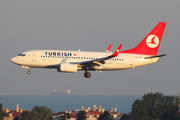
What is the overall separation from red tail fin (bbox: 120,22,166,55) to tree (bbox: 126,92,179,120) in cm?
1333

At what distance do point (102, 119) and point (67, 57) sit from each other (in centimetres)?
4253

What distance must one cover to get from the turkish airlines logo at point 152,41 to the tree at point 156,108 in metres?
14.1

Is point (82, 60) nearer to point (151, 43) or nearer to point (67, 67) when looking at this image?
point (67, 67)

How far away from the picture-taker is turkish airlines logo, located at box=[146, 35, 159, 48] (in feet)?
171

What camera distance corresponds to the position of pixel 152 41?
5247 centimetres

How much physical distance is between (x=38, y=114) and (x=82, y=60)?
29.8m

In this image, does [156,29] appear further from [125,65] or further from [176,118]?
[176,118]

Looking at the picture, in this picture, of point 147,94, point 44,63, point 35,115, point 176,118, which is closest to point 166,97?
point 147,94

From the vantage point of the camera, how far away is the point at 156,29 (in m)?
53.1

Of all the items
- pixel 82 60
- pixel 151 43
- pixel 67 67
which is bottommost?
pixel 67 67

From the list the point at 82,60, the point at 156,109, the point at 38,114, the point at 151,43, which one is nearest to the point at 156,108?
the point at 156,109

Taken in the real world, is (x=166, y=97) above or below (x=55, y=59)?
below

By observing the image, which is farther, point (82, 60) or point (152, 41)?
point (152, 41)

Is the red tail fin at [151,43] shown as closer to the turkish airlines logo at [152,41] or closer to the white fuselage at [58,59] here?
the turkish airlines logo at [152,41]
